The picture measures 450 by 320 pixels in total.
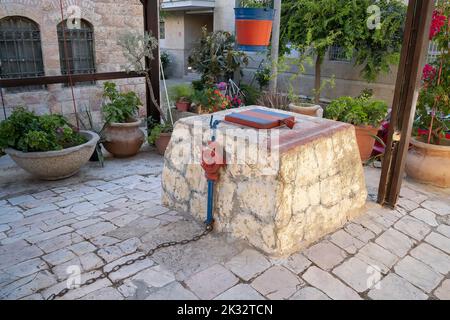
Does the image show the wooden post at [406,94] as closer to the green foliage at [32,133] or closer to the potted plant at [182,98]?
the green foliage at [32,133]

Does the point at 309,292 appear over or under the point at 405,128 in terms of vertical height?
under

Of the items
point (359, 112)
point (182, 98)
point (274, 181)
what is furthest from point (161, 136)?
point (274, 181)

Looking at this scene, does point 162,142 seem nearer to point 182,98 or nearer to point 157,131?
point 157,131

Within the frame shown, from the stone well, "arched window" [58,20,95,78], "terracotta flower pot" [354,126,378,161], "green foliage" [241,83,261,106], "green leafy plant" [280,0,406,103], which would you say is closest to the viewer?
the stone well

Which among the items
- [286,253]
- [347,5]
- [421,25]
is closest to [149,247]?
[286,253]

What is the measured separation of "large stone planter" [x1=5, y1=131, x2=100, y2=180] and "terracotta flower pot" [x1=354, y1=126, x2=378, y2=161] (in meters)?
3.45

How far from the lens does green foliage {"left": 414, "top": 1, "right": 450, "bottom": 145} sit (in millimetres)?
4145

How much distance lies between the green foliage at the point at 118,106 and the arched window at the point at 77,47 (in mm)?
1147

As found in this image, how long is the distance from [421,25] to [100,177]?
376 cm

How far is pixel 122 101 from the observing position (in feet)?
17.0

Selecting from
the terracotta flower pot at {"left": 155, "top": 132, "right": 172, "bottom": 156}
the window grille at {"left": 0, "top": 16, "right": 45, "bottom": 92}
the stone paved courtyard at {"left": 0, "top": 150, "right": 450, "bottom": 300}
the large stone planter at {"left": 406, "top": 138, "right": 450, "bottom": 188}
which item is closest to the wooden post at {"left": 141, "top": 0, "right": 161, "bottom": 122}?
the terracotta flower pot at {"left": 155, "top": 132, "right": 172, "bottom": 156}

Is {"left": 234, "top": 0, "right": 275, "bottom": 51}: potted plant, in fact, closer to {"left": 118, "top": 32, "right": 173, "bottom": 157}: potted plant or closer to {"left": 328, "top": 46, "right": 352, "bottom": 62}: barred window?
{"left": 118, "top": 32, "right": 173, "bottom": 157}: potted plant

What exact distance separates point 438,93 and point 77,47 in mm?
5313
